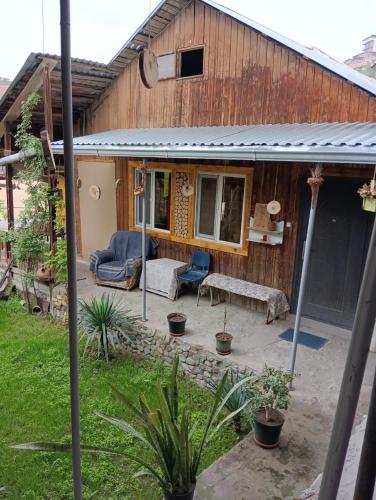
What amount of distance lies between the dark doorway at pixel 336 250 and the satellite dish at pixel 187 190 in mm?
1984

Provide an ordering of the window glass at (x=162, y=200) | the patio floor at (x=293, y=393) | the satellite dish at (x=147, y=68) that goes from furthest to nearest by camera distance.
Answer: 1. the window glass at (x=162, y=200)
2. the satellite dish at (x=147, y=68)
3. the patio floor at (x=293, y=393)

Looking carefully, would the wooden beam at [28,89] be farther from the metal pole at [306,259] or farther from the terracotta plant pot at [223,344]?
the terracotta plant pot at [223,344]

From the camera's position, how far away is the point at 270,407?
11.8 feet

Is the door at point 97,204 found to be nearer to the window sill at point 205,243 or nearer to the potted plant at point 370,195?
the window sill at point 205,243

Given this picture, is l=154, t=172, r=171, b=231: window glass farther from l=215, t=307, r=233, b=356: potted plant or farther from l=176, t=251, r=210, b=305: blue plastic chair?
l=215, t=307, r=233, b=356: potted plant

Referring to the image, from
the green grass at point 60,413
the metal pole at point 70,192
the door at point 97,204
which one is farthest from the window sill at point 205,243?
the metal pole at point 70,192

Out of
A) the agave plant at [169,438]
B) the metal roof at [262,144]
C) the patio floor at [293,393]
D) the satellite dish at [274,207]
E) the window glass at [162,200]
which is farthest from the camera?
the window glass at [162,200]

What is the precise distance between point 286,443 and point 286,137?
3.25m

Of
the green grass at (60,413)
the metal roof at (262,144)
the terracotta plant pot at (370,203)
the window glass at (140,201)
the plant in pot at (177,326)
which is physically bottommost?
the green grass at (60,413)


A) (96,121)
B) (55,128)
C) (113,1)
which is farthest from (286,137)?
(55,128)

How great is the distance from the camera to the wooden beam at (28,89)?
261 inches

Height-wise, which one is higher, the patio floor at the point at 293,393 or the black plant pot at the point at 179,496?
the black plant pot at the point at 179,496

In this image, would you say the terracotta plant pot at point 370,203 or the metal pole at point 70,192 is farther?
the terracotta plant pot at point 370,203

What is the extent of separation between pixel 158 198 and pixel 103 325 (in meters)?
2.99
